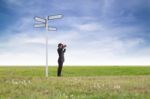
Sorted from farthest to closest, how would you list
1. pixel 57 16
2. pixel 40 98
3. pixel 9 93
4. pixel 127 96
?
1. pixel 57 16
2. pixel 9 93
3. pixel 127 96
4. pixel 40 98

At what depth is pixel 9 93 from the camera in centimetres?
2067

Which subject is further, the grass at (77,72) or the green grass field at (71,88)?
the grass at (77,72)

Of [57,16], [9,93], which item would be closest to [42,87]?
[9,93]

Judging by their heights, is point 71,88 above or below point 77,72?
below

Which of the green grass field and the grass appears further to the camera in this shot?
the grass

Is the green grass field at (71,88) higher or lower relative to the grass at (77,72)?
lower

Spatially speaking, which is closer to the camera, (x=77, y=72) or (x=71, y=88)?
(x=71, y=88)

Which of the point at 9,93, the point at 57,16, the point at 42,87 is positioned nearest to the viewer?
the point at 9,93

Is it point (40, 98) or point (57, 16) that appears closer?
point (40, 98)

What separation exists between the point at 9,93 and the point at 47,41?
25.5 m

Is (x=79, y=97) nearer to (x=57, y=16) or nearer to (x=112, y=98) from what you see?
(x=112, y=98)

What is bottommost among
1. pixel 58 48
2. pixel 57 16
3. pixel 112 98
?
pixel 112 98

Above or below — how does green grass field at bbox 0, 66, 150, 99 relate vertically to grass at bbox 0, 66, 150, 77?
below

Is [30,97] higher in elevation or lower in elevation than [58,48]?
lower
